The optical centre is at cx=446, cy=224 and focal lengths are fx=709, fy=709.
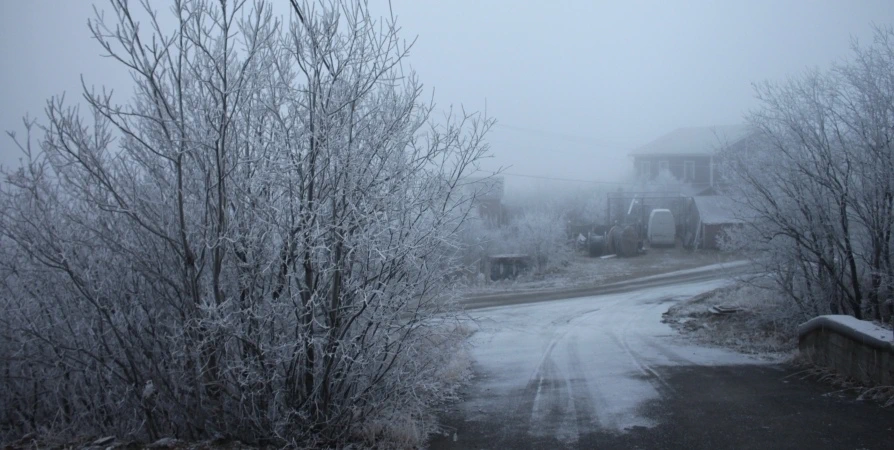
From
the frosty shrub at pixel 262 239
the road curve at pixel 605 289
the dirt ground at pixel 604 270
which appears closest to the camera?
the frosty shrub at pixel 262 239

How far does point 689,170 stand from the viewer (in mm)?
60438

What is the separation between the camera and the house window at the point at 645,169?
61.9m

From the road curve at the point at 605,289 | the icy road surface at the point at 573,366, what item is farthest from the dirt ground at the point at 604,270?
the icy road surface at the point at 573,366

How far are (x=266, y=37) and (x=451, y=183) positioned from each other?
227 cm

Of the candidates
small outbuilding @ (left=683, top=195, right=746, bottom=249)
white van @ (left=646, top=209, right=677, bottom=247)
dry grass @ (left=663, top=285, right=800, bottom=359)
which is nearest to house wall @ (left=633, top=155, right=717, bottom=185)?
small outbuilding @ (left=683, top=195, right=746, bottom=249)

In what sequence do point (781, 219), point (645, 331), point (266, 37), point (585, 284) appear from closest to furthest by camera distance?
point (266, 37)
point (781, 219)
point (645, 331)
point (585, 284)

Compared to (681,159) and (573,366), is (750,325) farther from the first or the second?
(681,159)

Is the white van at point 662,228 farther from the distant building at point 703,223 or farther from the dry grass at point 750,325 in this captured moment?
the dry grass at point 750,325

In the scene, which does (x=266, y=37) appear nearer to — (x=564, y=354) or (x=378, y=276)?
(x=378, y=276)

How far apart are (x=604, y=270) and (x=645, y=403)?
26.2m

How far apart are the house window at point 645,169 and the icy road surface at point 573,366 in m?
42.7

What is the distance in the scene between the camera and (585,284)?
29859 mm

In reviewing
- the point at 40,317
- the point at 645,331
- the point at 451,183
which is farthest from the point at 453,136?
the point at 645,331

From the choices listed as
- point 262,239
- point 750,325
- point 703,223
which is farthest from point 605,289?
point 262,239
